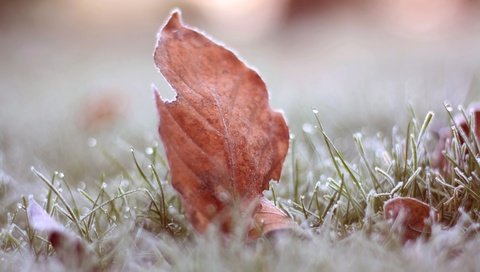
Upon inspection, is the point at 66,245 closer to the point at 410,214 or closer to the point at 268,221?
the point at 268,221

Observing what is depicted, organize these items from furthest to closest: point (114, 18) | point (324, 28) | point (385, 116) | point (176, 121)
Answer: point (114, 18)
point (324, 28)
point (385, 116)
point (176, 121)

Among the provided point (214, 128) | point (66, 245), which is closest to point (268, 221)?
point (214, 128)

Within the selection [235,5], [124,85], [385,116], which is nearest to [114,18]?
[235,5]

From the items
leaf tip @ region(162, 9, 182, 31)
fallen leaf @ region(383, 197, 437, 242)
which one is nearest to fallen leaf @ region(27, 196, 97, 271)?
leaf tip @ region(162, 9, 182, 31)

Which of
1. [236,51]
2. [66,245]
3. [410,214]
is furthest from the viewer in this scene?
[236,51]

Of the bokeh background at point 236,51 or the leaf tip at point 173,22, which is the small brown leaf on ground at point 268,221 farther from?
the bokeh background at point 236,51

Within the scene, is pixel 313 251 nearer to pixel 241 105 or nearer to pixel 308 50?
pixel 241 105
